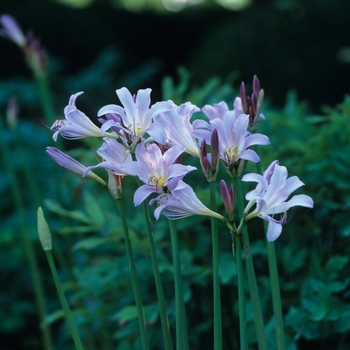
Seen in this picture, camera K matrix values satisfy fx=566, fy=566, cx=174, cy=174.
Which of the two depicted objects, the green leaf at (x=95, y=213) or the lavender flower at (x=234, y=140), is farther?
the green leaf at (x=95, y=213)

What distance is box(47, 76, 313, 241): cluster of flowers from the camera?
121 centimetres

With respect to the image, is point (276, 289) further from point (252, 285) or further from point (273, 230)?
point (273, 230)

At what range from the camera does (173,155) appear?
1.21 meters

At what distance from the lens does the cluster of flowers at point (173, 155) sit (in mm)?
1205

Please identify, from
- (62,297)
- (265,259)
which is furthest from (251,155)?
(265,259)

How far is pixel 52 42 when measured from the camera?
986cm

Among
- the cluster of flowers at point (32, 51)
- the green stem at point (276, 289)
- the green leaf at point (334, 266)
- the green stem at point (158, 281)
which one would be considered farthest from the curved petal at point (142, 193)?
the cluster of flowers at point (32, 51)

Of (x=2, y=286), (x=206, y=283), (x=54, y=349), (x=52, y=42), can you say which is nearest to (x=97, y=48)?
(x=52, y=42)

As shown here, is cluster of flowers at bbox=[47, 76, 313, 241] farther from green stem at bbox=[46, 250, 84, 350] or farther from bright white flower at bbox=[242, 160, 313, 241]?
green stem at bbox=[46, 250, 84, 350]

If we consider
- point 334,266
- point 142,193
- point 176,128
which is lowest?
point 334,266

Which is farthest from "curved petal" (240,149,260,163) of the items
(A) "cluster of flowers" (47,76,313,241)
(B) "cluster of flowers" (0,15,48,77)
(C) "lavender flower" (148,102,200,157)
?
(B) "cluster of flowers" (0,15,48,77)

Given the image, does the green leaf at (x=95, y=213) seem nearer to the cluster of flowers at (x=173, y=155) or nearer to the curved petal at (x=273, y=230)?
the cluster of flowers at (x=173, y=155)

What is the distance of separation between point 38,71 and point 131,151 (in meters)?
2.10

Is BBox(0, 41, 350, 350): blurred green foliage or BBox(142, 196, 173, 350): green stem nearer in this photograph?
BBox(142, 196, 173, 350): green stem
